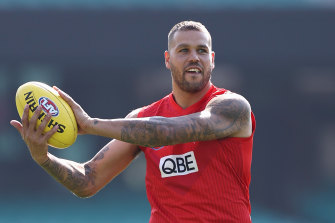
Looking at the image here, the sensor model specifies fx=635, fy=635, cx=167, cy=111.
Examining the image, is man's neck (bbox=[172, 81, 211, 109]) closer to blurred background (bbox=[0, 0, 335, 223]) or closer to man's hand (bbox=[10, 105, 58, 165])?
man's hand (bbox=[10, 105, 58, 165])

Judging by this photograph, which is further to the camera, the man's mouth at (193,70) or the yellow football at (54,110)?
the man's mouth at (193,70)

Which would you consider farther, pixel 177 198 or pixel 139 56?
pixel 139 56

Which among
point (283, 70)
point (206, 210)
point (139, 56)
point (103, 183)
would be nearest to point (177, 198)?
point (206, 210)

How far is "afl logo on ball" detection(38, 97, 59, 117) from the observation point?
149 inches

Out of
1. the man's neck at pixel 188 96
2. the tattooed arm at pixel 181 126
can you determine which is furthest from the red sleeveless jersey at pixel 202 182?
the man's neck at pixel 188 96

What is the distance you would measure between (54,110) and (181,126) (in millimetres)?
762

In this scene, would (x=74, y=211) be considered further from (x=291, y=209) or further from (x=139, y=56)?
(x=291, y=209)

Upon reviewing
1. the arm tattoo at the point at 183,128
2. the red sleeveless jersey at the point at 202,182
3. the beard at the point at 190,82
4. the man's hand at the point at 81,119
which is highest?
the beard at the point at 190,82

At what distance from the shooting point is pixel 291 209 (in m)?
11.9

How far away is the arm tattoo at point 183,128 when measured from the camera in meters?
3.69

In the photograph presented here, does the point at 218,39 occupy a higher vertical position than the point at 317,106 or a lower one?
higher

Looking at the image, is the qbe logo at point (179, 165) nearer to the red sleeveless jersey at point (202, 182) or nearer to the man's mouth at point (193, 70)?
the red sleeveless jersey at point (202, 182)

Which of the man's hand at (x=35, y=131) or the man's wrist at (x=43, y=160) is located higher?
the man's hand at (x=35, y=131)

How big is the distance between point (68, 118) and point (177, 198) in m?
0.86
